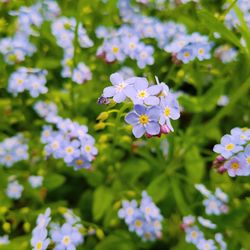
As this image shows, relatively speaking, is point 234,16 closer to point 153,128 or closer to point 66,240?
point 153,128

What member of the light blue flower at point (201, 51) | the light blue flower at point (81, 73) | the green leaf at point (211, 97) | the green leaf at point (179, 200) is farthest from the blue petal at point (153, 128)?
the green leaf at point (211, 97)

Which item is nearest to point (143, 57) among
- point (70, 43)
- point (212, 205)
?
point (70, 43)

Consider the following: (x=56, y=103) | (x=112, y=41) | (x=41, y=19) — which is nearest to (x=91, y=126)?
(x=56, y=103)

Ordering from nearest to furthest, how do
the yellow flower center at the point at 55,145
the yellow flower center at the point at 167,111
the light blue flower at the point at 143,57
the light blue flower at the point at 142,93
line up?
the light blue flower at the point at 142,93 → the yellow flower center at the point at 167,111 → the yellow flower center at the point at 55,145 → the light blue flower at the point at 143,57

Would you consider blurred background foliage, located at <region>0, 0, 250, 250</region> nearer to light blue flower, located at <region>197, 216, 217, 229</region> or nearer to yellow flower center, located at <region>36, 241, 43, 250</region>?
light blue flower, located at <region>197, 216, 217, 229</region>

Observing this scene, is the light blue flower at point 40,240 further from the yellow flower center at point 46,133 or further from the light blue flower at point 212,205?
the light blue flower at point 212,205
